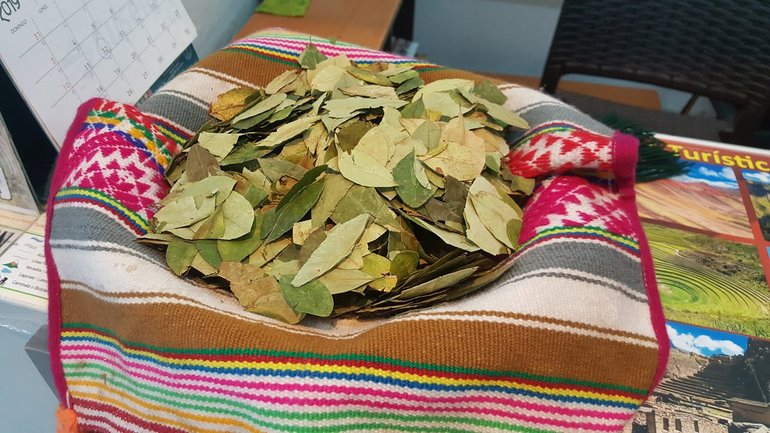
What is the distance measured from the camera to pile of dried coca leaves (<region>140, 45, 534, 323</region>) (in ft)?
1.73

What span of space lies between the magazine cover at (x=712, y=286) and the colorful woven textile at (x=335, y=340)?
8cm

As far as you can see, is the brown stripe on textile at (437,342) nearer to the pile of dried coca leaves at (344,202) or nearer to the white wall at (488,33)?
the pile of dried coca leaves at (344,202)

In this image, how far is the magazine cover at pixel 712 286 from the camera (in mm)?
521

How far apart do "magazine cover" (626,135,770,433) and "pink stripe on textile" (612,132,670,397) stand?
7 centimetres

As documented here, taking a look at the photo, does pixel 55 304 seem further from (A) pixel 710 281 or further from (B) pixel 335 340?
(A) pixel 710 281

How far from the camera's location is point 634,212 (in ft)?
1.99

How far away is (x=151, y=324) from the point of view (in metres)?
0.46

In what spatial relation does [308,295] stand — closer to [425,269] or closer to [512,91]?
[425,269]

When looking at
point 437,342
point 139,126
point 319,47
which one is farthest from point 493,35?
point 437,342

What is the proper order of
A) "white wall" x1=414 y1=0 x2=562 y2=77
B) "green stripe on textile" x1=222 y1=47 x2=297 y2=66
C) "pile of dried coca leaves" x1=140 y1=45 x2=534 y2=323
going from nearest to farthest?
"pile of dried coca leaves" x1=140 y1=45 x2=534 y2=323 < "green stripe on textile" x1=222 y1=47 x2=297 y2=66 < "white wall" x1=414 y1=0 x2=562 y2=77

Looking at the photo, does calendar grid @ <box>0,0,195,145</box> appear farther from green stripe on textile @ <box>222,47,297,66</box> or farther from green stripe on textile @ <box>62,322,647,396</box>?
green stripe on textile @ <box>62,322,647,396</box>

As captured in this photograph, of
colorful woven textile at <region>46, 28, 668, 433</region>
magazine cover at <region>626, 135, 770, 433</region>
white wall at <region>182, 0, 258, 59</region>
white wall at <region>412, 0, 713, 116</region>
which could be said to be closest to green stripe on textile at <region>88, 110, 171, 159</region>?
colorful woven textile at <region>46, 28, 668, 433</region>

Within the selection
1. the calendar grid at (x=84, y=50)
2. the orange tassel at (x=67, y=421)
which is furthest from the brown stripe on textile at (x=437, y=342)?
the calendar grid at (x=84, y=50)

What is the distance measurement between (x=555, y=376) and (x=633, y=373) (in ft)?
0.24
